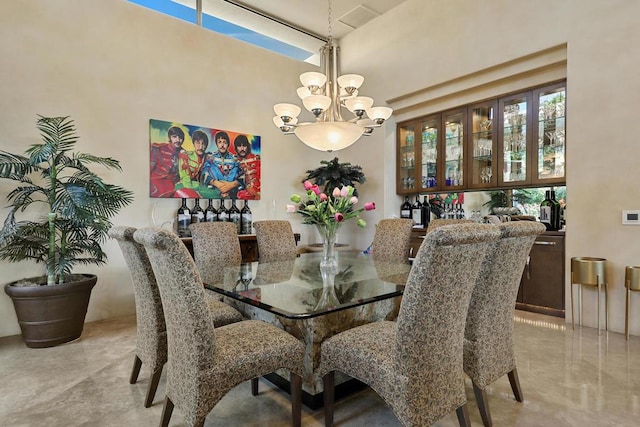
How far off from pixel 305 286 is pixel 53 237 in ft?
7.76

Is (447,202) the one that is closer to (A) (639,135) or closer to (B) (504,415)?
(A) (639,135)

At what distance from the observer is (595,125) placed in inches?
128

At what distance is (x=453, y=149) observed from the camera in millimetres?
4637

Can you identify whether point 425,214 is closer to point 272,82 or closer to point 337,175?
point 337,175

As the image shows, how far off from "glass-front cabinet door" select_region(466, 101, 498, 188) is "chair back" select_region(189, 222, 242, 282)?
9.71 ft

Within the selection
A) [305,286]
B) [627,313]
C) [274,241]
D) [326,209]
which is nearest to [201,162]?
[274,241]

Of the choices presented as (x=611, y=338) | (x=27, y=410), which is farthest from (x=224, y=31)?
(x=611, y=338)

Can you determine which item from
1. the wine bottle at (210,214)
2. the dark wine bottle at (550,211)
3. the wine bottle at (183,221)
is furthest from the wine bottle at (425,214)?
the wine bottle at (183,221)

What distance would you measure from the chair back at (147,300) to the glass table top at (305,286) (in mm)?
355

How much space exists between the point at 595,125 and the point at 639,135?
33 centimetres

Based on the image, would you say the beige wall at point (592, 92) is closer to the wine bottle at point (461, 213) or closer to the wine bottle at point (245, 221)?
the wine bottle at point (461, 213)

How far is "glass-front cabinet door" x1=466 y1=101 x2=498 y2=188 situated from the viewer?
4.24 m

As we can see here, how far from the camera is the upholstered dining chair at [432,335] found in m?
1.30

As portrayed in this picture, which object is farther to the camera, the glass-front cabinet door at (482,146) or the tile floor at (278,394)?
the glass-front cabinet door at (482,146)
